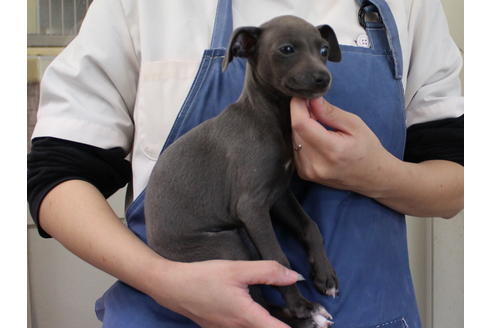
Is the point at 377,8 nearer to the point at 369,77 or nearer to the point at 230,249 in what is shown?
the point at 369,77

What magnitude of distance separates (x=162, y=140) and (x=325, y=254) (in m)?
0.27

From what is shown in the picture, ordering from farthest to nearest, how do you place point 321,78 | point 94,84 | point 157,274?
point 94,84, point 157,274, point 321,78

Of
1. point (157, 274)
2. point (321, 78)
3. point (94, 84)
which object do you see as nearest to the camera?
point (321, 78)

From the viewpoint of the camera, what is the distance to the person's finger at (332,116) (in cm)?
63

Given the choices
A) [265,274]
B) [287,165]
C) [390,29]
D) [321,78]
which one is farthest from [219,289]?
[390,29]

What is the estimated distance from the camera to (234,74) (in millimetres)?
698

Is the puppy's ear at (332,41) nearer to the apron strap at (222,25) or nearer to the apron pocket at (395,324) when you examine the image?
the apron strap at (222,25)

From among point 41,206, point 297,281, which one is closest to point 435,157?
point 297,281

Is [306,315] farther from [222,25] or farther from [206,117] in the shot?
[222,25]

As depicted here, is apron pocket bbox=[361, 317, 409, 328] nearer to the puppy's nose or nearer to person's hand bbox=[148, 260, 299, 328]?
person's hand bbox=[148, 260, 299, 328]

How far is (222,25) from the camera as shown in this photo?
28.7 inches

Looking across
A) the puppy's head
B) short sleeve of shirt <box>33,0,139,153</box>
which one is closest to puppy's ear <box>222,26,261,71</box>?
the puppy's head

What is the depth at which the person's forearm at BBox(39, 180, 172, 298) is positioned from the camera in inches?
26.2

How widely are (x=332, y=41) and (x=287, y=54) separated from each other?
0.10m
